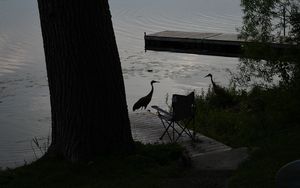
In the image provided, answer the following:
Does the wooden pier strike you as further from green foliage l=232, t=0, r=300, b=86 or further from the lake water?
green foliage l=232, t=0, r=300, b=86

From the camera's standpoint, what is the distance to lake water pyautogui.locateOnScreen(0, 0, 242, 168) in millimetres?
14531

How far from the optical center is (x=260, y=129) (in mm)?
9367

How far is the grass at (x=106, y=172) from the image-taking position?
6.37 metres

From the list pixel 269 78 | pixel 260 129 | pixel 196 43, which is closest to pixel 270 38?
pixel 269 78

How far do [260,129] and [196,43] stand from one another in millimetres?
16112

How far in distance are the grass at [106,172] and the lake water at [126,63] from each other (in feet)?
12.1

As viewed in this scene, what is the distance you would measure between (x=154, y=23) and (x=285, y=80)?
24.4 metres

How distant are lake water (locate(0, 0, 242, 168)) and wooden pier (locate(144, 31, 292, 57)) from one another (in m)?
0.64

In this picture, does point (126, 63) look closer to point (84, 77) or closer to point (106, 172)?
point (84, 77)

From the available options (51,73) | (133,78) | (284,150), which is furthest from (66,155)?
(133,78)

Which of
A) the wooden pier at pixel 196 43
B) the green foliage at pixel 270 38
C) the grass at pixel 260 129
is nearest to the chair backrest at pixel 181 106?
the grass at pixel 260 129

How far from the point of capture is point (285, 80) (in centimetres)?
921

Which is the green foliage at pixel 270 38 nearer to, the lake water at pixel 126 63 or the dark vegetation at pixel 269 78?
the dark vegetation at pixel 269 78

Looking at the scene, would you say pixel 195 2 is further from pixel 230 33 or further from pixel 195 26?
pixel 230 33
